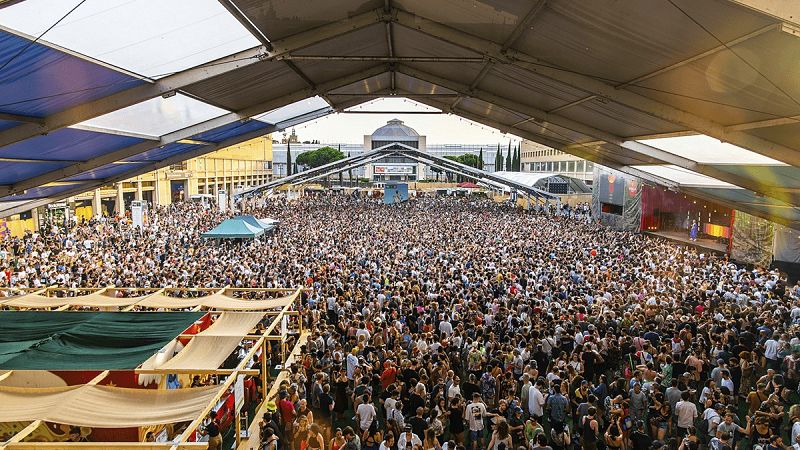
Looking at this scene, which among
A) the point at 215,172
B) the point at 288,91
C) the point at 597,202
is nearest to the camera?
the point at 288,91

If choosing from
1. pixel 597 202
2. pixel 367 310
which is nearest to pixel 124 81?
pixel 367 310

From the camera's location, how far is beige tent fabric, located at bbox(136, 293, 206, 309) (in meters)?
8.38

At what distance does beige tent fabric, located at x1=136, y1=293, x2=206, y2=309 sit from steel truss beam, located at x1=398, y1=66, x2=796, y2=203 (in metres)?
7.33

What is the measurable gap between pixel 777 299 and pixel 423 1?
32.2ft

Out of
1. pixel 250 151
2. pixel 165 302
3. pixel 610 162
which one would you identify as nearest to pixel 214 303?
pixel 165 302

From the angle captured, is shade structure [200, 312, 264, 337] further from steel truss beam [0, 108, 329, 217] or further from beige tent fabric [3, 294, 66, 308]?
steel truss beam [0, 108, 329, 217]

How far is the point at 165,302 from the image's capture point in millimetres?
8547

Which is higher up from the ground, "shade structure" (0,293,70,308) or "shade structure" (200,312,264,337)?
"shade structure" (0,293,70,308)

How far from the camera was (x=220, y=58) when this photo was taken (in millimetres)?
8375

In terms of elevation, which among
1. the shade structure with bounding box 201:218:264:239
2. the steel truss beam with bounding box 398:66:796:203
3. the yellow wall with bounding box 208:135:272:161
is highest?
the yellow wall with bounding box 208:135:272:161

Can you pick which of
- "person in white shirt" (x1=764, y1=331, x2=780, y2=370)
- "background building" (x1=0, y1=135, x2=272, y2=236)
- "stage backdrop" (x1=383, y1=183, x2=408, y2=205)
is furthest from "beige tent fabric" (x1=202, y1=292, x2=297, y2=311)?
"stage backdrop" (x1=383, y1=183, x2=408, y2=205)

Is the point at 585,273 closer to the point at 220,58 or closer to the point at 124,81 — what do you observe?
the point at 220,58

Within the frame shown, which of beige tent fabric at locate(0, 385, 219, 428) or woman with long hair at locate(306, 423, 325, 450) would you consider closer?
beige tent fabric at locate(0, 385, 219, 428)

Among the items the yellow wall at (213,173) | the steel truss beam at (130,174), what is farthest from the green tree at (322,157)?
the steel truss beam at (130,174)
